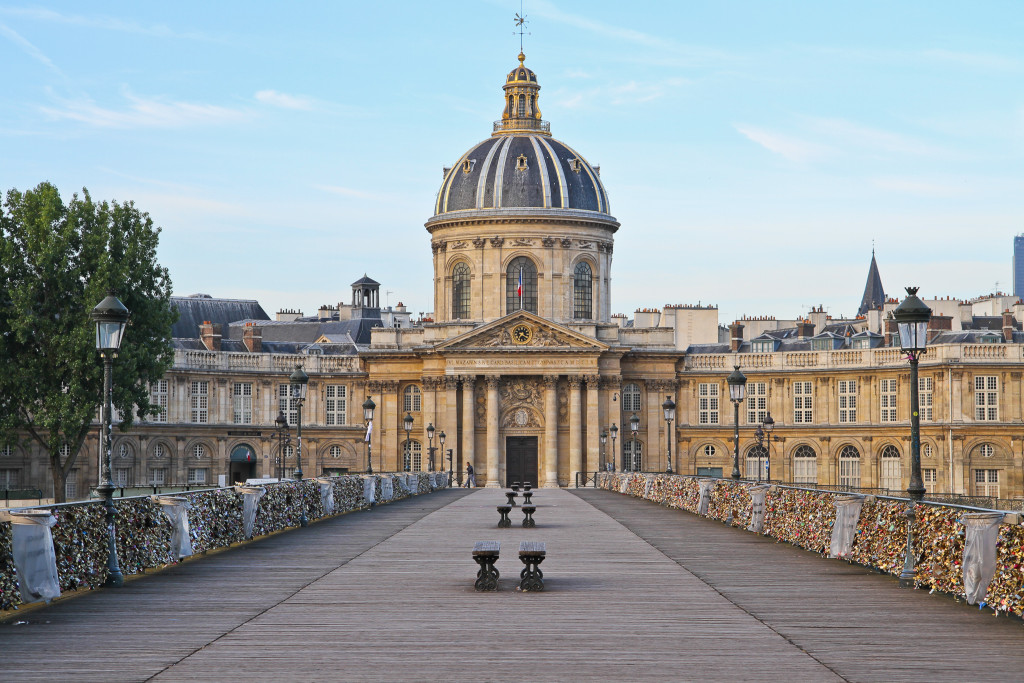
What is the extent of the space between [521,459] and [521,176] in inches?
722

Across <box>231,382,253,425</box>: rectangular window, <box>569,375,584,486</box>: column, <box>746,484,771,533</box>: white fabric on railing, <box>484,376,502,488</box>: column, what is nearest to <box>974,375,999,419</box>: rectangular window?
<box>569,375,584,486</box>: column

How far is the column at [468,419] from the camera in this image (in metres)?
83.4

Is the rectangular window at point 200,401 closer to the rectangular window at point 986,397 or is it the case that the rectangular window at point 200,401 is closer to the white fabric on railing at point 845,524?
the rectangular window at point 986,397

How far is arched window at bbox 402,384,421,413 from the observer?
3455 inches

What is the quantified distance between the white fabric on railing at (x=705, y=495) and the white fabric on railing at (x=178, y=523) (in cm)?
1865

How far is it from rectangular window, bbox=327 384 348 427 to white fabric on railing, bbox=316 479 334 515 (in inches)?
A: 1943

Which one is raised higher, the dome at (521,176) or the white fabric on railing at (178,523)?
the dome at (521,176)

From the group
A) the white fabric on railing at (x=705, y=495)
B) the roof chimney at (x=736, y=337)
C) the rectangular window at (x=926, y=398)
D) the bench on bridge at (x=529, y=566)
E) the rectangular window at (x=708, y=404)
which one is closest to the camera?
the bench on bridge at (x=529, y=566)

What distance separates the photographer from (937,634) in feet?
51.9

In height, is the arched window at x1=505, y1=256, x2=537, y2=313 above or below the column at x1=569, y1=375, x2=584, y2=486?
above

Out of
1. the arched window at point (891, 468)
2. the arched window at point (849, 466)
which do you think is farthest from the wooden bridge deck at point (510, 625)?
the arched window at point (849, 466)

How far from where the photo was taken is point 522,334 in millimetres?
83062

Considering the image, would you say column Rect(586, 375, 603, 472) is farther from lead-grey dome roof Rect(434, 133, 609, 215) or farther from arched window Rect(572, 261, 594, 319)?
lead-grey dome roof Rect(434, 133, 609, 215)

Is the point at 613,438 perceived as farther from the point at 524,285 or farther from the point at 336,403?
the point at 336,403
